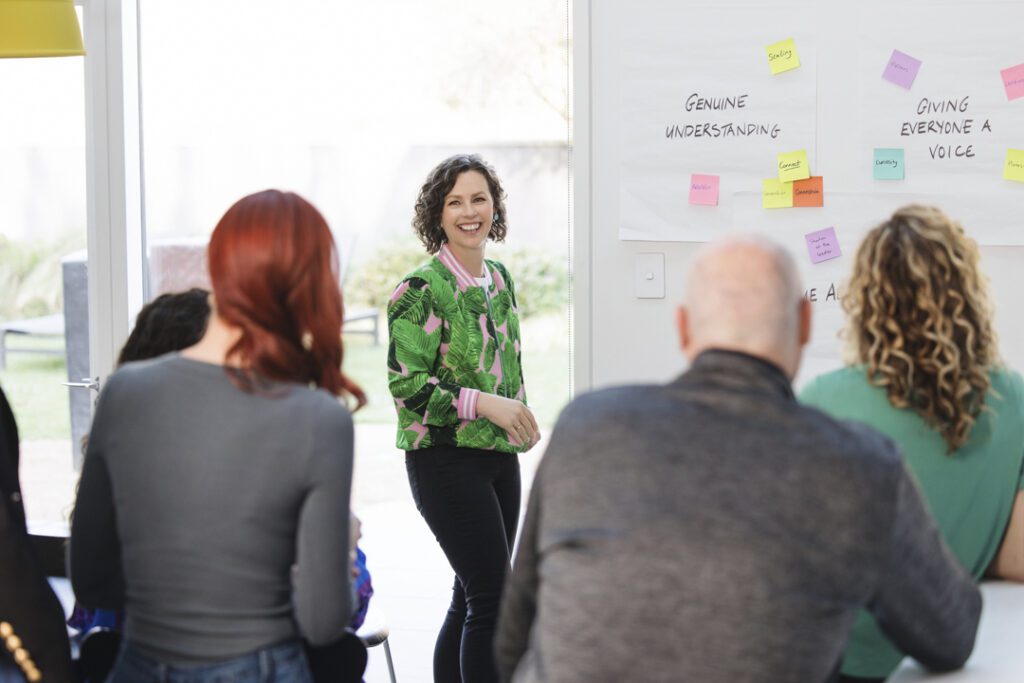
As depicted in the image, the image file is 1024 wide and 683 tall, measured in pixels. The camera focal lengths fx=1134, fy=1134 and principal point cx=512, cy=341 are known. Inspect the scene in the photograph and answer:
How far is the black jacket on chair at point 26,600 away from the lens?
151 cm

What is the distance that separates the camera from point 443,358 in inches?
104

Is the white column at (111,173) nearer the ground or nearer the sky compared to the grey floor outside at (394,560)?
nearer the sky

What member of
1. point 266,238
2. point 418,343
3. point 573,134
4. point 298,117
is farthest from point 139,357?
point 298,117

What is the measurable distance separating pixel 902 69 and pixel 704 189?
573 millimetres

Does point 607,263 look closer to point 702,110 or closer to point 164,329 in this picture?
point 702,110

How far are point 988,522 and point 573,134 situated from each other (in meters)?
1.77

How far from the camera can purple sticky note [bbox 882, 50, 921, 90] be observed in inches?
113

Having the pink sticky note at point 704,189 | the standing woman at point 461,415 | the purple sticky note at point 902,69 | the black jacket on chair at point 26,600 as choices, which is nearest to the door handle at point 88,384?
the standing woman at point 461,415

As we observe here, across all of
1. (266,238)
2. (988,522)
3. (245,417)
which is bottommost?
(988,522)

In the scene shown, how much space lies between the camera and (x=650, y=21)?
303 centimetres

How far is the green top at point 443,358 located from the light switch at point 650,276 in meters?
0.56

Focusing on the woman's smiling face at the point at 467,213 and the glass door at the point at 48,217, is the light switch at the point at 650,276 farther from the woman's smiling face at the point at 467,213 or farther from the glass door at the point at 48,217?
the glass door at the point at 48,217

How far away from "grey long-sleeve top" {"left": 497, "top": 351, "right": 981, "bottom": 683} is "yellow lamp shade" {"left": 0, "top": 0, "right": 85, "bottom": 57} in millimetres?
1388

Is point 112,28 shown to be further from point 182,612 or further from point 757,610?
point 757,610
